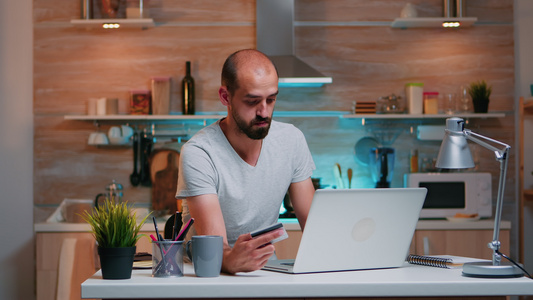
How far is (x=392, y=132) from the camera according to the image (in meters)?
4.42

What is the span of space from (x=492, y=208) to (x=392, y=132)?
82 cm

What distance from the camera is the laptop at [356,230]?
1684mm

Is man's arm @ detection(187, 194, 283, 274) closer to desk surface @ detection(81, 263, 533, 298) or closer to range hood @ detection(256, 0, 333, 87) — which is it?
desk surface @ detection(81, 263, 533, 298)

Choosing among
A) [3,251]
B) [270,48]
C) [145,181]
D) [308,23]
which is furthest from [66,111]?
[308,23]

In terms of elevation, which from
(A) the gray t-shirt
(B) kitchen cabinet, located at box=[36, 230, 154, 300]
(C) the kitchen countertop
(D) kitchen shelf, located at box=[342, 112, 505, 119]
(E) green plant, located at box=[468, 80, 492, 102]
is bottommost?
(B) kitchen cabinet, located at box=[36, 230, 154, 300]

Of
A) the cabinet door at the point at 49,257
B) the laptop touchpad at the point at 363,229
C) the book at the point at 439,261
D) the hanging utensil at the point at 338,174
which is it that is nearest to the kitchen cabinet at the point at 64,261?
the cabinet door at the point at 49,257

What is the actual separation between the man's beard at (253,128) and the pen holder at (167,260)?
1.74ft

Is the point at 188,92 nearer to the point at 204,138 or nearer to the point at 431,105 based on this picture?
the point at 431,105

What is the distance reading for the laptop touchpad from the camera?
1.75 m

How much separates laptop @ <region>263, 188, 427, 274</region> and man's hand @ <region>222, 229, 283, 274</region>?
0.27ft

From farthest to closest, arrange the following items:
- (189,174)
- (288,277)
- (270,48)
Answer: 1. (270,48)
2. (189,174)
3. (288,277)

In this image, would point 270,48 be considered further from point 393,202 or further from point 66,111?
point 393,202

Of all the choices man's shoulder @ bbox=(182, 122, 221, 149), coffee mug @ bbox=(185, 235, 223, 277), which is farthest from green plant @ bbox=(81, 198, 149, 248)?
man's shoulder @ bbox=(182, 122, 221, 149)

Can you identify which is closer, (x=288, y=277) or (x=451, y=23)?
(x=288, y=277)
